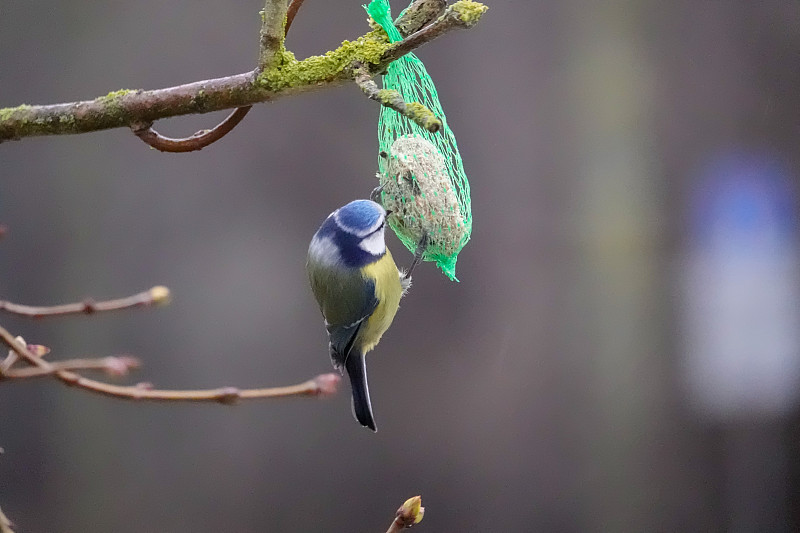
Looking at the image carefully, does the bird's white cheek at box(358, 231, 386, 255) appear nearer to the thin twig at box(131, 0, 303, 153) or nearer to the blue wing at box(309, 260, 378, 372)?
the blue wing at box(309, 260, 378, 372)

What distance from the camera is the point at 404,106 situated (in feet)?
1.48

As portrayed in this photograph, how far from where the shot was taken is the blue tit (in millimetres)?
811

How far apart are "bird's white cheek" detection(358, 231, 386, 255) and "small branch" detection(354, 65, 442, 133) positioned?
30 cm

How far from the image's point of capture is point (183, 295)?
4.76 ft

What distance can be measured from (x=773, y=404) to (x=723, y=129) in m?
0.58

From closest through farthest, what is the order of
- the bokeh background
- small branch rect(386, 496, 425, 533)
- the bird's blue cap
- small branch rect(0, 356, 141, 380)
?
small branch rect(0, 356, 141, 380) → small branch rect(386, 496, 425, 533) → the bird's blue cap → the bokeh background

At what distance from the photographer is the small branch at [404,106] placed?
427 millimetres

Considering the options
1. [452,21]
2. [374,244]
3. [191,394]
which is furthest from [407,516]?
[374,244]

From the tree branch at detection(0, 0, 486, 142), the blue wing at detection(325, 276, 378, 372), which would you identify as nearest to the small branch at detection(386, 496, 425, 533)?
the tree branch at detection(0, 0, 486, 142)

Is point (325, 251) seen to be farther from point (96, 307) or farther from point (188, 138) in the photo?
point (96, 307)

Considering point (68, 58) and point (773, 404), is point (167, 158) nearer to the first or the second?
point (68, 58)

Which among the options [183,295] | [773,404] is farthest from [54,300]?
[773,404]

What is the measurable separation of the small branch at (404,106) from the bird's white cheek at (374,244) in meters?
0.30

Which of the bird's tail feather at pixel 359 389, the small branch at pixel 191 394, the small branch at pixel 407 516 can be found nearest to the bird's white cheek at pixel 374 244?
the bird's tail feather at pixel 359 389
